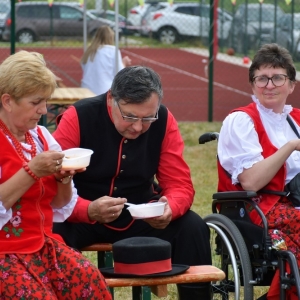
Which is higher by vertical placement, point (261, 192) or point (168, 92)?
point (261, 192)

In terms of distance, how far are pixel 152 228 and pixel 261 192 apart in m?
0.62

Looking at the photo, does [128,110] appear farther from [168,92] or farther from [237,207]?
[168,92]

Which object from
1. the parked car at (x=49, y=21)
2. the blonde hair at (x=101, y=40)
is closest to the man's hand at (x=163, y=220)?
the blonde hair at (x=101, y=40)

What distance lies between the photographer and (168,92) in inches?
633

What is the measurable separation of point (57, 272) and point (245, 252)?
41.2 inches

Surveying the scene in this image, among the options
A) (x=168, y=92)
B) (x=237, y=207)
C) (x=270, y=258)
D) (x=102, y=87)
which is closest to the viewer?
(x=270, y=258)

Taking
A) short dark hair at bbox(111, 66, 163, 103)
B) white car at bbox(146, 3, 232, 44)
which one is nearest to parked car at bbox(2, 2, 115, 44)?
white car at bbox(146, 3, 232, 44)

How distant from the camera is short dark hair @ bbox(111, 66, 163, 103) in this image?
3.52 meters

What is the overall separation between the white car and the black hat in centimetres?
1801

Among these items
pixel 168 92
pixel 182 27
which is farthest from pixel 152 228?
pixel 182 27

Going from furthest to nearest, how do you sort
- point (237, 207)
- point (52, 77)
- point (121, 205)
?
point (237, 207) → point (121, 205) → point (52, 77)

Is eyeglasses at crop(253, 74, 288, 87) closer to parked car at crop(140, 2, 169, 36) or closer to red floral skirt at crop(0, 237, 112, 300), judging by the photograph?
red floral skirt at crop(0, 237, 112, 300)

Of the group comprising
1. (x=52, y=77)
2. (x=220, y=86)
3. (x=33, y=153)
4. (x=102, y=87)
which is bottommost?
(x=220, y=86)

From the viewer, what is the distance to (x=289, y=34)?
15.1m
